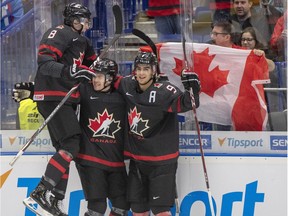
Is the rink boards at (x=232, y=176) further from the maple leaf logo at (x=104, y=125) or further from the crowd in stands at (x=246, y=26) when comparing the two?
the maple leaf logo at (x=104, y=125)

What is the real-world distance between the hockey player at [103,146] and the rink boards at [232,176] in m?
0.33

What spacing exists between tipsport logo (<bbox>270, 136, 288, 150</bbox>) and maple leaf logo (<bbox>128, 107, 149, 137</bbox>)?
0.85 metres

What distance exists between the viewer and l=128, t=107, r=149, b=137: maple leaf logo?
5664mm

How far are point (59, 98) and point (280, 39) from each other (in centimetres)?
147

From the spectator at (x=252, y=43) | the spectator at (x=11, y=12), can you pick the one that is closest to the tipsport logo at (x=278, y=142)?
the spectator at (x=252, y=43)

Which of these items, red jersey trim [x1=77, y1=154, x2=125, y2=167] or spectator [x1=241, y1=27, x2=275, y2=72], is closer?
red jersey trim [x1=77, y1=154, x2=125, y2=167]

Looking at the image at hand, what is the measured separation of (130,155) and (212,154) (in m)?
0.55

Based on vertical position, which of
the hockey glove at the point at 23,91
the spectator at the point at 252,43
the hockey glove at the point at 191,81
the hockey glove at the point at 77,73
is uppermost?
the spectator at the point at 252,43

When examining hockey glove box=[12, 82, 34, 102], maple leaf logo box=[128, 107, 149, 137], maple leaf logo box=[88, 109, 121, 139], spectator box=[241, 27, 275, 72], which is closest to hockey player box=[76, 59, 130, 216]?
maple leaf logo box=[88, 109, 121, 139]

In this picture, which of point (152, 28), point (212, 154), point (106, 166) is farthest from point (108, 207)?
point (152, 28)

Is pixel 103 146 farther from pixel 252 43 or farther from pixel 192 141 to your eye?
pixel 252 43

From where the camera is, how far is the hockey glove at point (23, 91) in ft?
20.5

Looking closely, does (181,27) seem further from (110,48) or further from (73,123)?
(73,123)

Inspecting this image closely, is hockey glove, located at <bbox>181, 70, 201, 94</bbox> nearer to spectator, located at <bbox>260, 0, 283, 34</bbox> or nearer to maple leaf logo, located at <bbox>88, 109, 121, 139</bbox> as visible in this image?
maple leaf logo, located at <bbox>88, 109, 121, 139</bbox>
